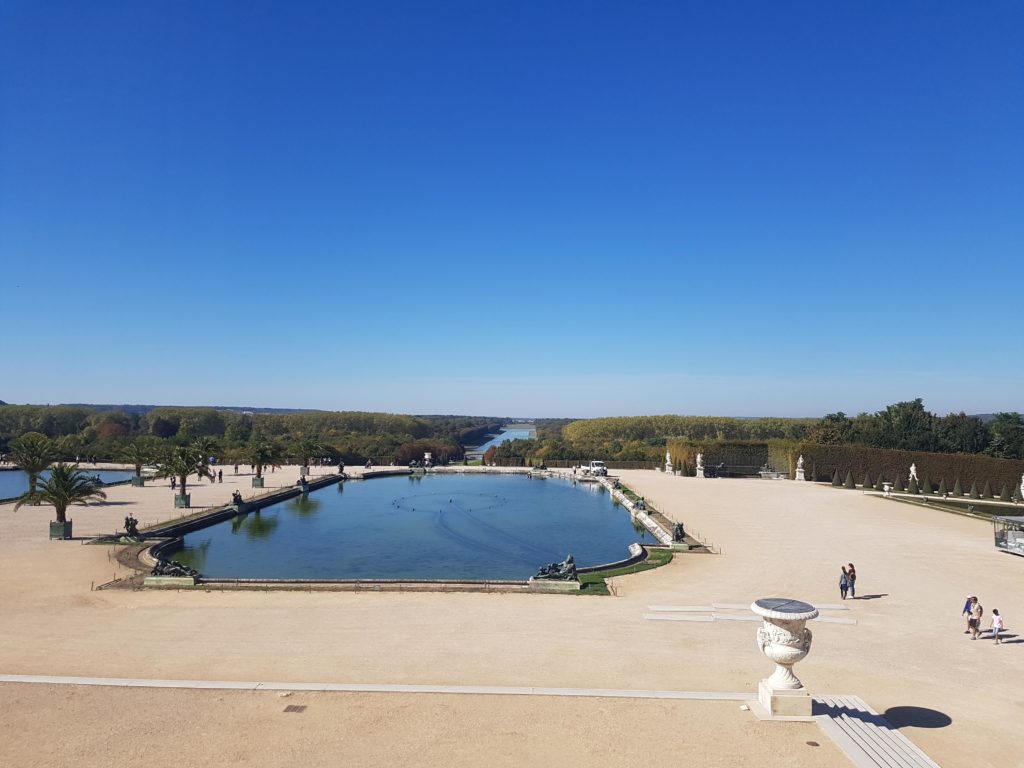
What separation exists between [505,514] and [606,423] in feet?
389

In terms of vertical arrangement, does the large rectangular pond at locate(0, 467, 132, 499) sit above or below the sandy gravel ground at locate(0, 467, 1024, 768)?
below

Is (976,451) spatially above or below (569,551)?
above

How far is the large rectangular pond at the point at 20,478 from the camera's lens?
1989 inches

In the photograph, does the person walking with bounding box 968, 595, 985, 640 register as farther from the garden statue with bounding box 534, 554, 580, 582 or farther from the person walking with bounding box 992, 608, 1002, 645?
the garden statue with bounding box 534, 554, 580, 582

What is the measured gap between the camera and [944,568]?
25688 mm

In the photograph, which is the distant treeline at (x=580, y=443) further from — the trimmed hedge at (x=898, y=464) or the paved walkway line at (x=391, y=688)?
the paved walkway line at (x=391, y=688)

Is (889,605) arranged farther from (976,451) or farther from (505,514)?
(976,451)

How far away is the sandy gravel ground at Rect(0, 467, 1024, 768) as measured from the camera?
10.9 metres

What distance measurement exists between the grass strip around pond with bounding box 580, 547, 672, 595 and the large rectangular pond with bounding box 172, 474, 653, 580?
2.26m

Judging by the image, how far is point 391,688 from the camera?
1307cm

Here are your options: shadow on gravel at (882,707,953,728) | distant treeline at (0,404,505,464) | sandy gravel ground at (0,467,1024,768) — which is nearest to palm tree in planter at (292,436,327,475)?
distant treeline at (0,404,505,464)

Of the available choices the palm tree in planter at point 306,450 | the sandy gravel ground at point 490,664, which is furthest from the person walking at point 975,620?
the palm tree in planter at point 306,450

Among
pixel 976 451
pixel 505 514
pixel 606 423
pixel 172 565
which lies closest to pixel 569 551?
pixel 505 514

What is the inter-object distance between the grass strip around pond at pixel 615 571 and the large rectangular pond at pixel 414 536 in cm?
226
